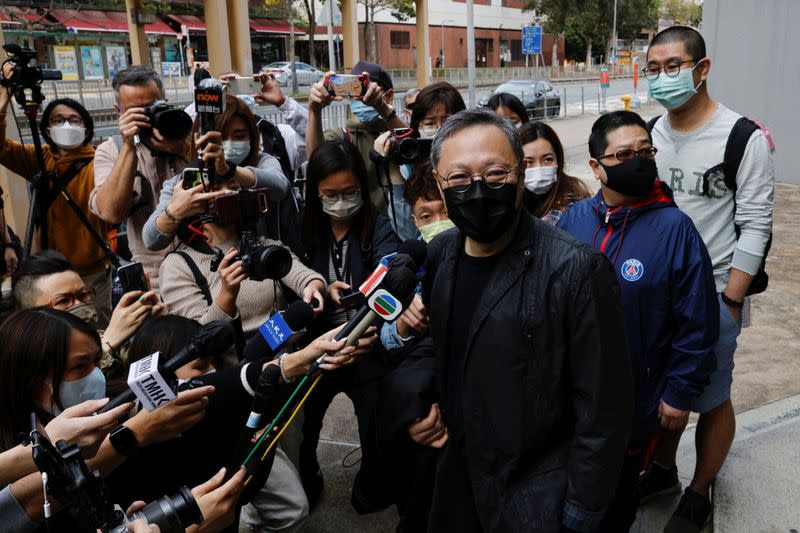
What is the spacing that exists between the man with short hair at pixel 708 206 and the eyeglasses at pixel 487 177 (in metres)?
1.34

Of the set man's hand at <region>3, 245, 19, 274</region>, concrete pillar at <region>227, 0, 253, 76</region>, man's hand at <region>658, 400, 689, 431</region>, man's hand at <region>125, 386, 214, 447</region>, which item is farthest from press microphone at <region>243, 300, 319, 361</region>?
concrete pillar at <region>227, 0, 253, 76</region>

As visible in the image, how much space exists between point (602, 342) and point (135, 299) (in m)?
1.56

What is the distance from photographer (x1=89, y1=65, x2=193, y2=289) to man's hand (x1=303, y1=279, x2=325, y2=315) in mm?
930

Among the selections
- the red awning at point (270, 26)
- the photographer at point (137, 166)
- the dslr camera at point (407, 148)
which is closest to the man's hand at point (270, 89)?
the photographer at point (137, 166)

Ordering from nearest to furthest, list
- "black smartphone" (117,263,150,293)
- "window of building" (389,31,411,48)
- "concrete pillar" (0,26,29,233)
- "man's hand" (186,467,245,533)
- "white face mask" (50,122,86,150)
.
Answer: "man's hand" (186,467,245,533) < "black smartphone" (117,263,150,293) < "white face mask" (50,122,86,150) < "concrete pillar" (0,26,29,233) < "window of building" (389,31,411,48)

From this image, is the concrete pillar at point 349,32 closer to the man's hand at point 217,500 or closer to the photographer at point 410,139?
the photographer at point 410,139

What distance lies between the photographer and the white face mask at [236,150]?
317 centimetres

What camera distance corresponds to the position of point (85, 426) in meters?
1.55


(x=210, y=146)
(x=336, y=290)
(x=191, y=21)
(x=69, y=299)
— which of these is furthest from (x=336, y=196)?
(x=191, y=21)

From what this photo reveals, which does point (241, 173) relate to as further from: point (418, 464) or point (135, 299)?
point (418, 464)

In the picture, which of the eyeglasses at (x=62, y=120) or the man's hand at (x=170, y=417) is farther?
the eyeglasses at (x=62, y=120)

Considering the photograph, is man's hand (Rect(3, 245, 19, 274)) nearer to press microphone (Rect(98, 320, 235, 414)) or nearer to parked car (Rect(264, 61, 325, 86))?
press microphone (Rect(98, 320, 235, 414))

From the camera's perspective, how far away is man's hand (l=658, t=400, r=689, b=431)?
2371 mm

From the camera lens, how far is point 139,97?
330cm
